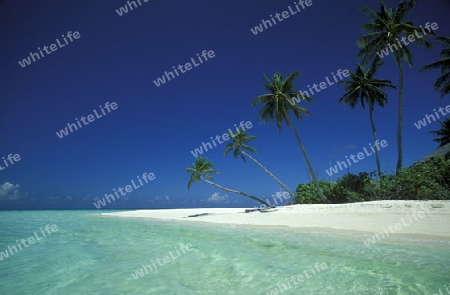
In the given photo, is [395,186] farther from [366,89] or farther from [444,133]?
[444,133]

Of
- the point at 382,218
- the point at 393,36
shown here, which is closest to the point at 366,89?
the point at 393,36

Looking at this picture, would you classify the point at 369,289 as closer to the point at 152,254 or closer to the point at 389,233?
the point at 152,254

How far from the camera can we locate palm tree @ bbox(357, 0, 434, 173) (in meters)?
21.1

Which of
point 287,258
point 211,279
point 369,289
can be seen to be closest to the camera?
point 369,289

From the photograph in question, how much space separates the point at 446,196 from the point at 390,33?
14.5 metres

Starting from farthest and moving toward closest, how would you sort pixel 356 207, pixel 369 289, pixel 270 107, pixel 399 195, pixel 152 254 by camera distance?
1. pixel 270 107
2. pixel 399 195
3. pixel 356 207
4. pixel 152 254
5. pixel 369 289

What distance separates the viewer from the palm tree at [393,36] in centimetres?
2114

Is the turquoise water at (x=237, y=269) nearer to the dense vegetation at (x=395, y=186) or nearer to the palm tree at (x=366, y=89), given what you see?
the dense vegetation at (x=395, y=186)

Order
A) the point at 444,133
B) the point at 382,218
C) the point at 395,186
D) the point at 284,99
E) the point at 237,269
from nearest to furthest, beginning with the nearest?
the point at 237,269
the point at 382,218
the point at 395,186
the point at 284,99
the point at 444,133

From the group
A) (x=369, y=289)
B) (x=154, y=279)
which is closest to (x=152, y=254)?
(x=154, y=279)

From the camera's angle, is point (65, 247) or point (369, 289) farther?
point (65, 247)

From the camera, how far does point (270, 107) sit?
25.6 meters

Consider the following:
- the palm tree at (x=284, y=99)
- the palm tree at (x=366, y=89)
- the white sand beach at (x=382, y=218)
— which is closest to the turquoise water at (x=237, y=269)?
the white sand beach at (x=382, y=218)

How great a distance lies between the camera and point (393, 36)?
21.5 metres
